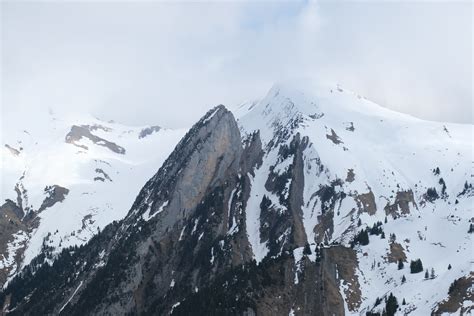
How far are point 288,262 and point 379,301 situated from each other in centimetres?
2923


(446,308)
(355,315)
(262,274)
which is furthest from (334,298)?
(446,308)

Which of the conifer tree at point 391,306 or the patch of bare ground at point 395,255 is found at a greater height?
the patch of bare ground at point 395,255

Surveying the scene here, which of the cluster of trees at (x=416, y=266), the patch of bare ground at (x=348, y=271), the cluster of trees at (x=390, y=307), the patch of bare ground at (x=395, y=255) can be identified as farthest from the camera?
the patch of bare ground at (x=395, y=255)

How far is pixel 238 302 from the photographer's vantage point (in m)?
178

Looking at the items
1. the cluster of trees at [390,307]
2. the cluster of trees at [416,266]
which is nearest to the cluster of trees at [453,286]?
the cluster of trees at [390,307]

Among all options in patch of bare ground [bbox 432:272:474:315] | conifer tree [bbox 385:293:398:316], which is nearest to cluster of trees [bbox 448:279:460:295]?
patch of bare ground [bbox 432:272:474:315]

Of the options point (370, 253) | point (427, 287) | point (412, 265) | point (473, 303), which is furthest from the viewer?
point (370, 253)

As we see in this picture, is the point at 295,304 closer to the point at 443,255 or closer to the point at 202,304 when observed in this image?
the point at 202,304

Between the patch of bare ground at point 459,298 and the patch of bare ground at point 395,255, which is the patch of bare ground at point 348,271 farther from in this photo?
the patch of bare ground at point 459,298

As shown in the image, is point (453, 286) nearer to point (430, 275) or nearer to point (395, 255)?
point (430, 275)

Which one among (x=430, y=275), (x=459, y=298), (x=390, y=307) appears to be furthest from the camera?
(x=430, y=275)

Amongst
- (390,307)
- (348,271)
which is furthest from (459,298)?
(348,271)

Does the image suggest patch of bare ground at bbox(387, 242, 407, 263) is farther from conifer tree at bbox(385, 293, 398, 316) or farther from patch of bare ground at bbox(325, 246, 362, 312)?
conifer tree at bbox(385, 293, 398, 316)

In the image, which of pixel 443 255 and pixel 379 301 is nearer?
pixel 379 301
